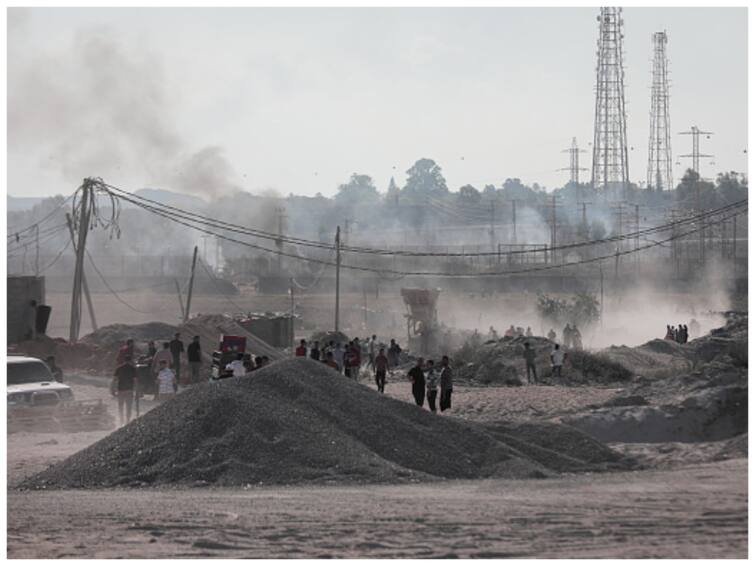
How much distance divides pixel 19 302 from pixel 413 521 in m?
26.6

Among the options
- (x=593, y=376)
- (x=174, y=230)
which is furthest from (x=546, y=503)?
(x=174, y=230)

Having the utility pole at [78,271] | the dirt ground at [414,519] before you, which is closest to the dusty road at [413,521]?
the dirt ground at [414,519]

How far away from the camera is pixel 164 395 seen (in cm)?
2900

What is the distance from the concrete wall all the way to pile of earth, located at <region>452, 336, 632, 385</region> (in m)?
12.1

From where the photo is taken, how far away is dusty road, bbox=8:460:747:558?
13492 millimetres

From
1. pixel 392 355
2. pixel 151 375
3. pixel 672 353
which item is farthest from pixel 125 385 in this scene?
pixel 672 353

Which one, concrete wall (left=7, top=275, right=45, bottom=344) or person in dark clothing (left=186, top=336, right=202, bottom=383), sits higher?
concrete wall (left=7, top=275, right=45, bottom=344)

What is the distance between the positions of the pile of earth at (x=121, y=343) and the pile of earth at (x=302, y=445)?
50.1ft

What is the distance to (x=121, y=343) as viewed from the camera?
129 ft

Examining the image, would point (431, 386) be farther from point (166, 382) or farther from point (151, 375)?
point (151, 375)

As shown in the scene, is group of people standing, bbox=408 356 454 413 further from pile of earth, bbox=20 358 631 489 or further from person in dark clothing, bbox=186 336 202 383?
person in dark clothing, bbox=186 336 202 383

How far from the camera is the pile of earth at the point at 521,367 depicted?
120ft

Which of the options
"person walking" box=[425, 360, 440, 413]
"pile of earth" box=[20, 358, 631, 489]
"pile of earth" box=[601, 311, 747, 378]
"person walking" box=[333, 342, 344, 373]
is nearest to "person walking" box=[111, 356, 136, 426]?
"person walking" box=[425, 360, 440, 413]

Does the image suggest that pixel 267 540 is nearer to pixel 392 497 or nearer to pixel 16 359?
pixel 392 497
